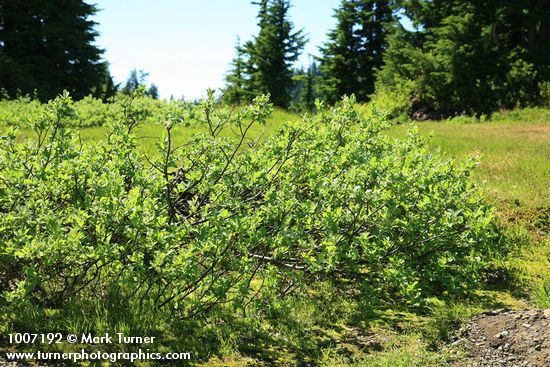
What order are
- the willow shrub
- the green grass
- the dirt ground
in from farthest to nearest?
the green grass < the willow shrub < the dirt ground

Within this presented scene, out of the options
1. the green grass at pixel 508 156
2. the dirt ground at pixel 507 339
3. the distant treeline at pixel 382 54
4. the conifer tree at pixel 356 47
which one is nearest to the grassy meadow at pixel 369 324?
the dirt ground at pixel 507 339

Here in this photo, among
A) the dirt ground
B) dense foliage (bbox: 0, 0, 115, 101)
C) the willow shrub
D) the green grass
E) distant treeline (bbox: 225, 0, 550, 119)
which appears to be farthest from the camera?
dense foliage (bbox: 0, 0, 115, 101)

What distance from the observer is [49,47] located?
33969mm

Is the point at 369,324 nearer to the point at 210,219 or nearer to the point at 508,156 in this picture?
the point at 210,219

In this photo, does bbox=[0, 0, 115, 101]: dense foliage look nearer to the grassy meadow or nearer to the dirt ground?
the grassy meadow

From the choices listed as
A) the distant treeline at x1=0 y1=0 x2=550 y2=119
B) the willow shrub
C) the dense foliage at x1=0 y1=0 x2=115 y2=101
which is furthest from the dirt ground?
the dense foliage at x1=0 y1=0 x2=115 y2=101

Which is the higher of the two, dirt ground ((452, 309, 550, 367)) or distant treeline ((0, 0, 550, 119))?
distant treeline ((0, 0, 550, 119))

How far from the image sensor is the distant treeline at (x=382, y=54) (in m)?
22.0

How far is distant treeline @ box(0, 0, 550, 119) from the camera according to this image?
72.0 ft

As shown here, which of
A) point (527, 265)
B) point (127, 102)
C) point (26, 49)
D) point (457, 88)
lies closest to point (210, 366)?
point (127, 102)

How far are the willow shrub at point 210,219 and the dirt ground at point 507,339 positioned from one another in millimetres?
710

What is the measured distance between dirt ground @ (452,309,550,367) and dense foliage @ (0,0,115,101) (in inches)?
1238

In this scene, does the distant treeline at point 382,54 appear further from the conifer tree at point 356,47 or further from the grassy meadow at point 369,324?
the grassy meadow at point 369,324

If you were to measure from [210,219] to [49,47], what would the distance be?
34867 millimetres
